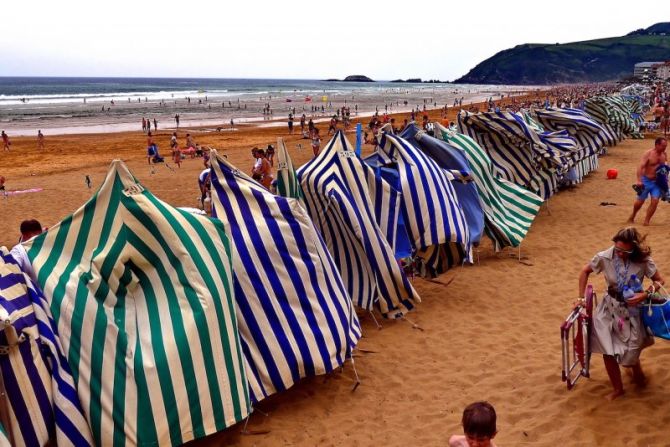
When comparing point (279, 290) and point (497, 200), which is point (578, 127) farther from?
point (279, 290)

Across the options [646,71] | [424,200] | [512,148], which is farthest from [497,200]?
[646,71]

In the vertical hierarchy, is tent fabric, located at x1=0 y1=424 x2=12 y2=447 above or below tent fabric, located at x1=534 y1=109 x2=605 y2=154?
below

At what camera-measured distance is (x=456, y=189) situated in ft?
26.3

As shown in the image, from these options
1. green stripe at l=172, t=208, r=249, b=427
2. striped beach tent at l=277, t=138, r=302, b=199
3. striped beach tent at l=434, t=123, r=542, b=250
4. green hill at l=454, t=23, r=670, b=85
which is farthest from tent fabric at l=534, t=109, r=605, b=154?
green hill at l=454, t=23, r=670, b=85

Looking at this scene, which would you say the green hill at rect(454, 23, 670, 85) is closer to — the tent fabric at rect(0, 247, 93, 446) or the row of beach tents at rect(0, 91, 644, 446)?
the row of beach tents at rect(0, 91, 644, 446)

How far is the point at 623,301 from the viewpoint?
408 centimetres

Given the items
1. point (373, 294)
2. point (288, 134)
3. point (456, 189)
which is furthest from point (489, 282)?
point (288, 134)

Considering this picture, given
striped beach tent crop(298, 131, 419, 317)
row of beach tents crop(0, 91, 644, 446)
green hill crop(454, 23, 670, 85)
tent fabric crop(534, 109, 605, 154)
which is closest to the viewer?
row of beach tents crop(0, 91, 644, 446)

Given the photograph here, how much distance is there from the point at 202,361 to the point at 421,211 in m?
3.68

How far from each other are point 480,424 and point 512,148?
8871mm

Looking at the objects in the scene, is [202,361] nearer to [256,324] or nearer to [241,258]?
[256,324]

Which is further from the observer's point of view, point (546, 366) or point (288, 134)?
point (288, 134)

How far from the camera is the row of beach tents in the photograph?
148 inches

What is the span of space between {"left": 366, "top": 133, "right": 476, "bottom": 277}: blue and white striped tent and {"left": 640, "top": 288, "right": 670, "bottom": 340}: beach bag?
119 inches
